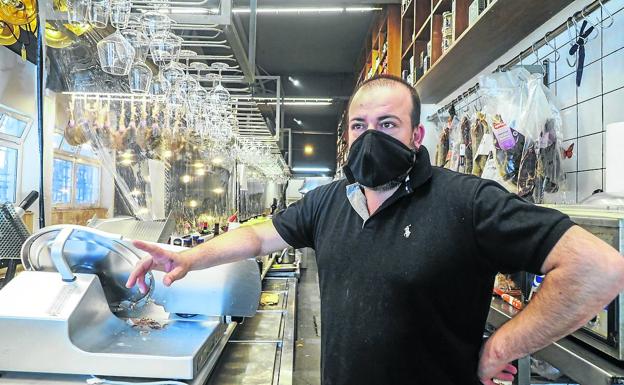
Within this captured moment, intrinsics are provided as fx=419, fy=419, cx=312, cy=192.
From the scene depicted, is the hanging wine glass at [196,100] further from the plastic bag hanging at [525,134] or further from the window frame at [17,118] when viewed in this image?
the window frame at [17,118]

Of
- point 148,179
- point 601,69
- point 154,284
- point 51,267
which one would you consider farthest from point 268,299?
point 601,69

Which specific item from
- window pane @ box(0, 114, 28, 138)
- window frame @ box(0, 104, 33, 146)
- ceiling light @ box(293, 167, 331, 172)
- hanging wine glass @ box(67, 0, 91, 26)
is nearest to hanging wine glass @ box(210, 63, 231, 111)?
hanging wine glass @ box(67, 0, 91, 26)

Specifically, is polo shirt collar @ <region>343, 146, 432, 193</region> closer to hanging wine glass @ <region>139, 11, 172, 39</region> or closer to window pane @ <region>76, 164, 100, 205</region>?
hanging wine glass @ <region>139, 11, 172, 39</region>

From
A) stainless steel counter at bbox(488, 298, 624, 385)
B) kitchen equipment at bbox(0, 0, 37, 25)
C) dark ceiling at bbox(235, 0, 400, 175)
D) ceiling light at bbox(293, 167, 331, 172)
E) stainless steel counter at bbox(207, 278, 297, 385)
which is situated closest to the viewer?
stainless steel counter at bbox(488, 298, 624, 385)

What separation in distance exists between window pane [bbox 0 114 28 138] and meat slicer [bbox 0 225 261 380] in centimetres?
392

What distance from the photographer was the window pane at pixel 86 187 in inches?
143

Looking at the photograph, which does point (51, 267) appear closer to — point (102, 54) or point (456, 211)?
point (102, 54)

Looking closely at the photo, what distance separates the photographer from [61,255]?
3.39 ft

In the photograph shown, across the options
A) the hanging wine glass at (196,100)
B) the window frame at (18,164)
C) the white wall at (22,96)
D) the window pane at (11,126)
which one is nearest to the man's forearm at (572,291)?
the hanging wine glass at (196,100)

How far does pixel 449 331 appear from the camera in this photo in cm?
105

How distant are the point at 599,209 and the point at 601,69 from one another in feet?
2.56

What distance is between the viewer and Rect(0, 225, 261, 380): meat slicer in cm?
101

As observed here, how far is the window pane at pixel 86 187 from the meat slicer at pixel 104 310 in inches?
97.1

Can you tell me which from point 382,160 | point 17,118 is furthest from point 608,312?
point 17,118
